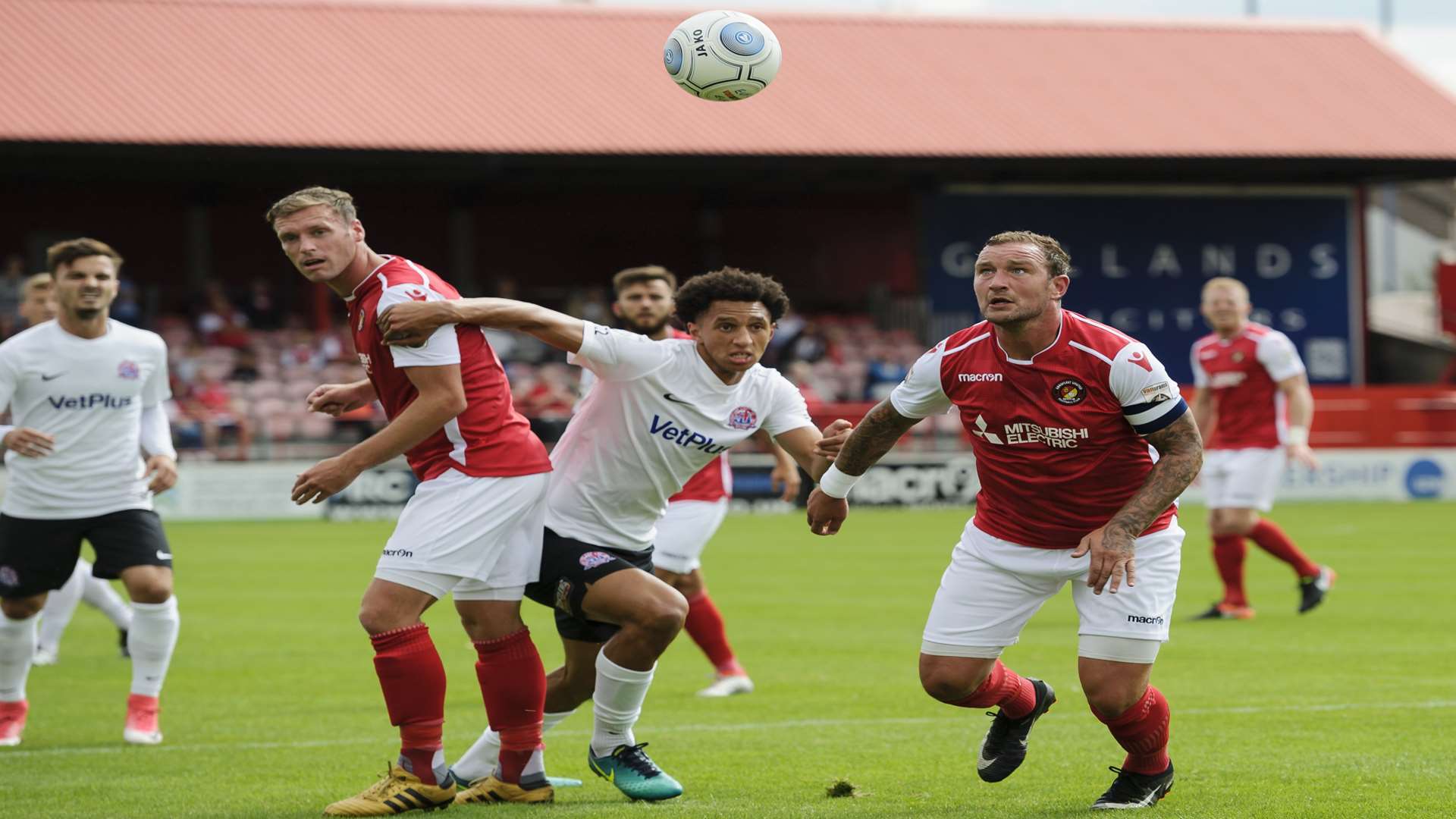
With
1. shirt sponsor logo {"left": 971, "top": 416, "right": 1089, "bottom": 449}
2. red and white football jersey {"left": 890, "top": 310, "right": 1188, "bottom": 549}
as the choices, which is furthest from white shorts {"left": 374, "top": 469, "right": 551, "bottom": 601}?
shirt sponsor logo {"left": 971, "top": 416, "right": 1089, "bottom": 449}

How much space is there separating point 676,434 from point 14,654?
3520 mm

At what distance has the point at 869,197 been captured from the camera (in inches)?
1549

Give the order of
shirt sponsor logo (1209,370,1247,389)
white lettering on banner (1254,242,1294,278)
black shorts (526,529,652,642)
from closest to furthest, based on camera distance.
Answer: black shorts (526,529,652,642) → shirt sponsor logo (1209,370,1247,389) → white lettering on banner (1254,242,1294,278)

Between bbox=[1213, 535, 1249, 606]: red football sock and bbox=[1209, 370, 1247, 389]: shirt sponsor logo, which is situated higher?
bbox=[1209, 370, 1247, 389]: shirt sponsor logo

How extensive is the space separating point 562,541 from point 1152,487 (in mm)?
2080

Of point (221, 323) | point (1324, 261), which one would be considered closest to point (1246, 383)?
point (221, 323)

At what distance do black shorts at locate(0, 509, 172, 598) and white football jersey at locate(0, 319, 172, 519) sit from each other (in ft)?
0.15

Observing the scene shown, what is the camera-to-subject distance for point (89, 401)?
8.43m

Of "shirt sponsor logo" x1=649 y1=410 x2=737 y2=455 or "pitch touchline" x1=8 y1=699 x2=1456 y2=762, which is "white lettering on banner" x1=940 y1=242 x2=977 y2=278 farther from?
"shirt sponsor logo" x1=649 y1=410 x2=737 y2=455

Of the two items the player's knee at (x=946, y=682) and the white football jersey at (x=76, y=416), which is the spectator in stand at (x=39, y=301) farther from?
the player's knee at (x=946, y=682)

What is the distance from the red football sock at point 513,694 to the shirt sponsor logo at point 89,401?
2.87 metres

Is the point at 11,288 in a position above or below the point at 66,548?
above

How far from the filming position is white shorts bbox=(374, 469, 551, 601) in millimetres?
6203

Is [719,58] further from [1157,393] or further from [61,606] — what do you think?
[61,606]
